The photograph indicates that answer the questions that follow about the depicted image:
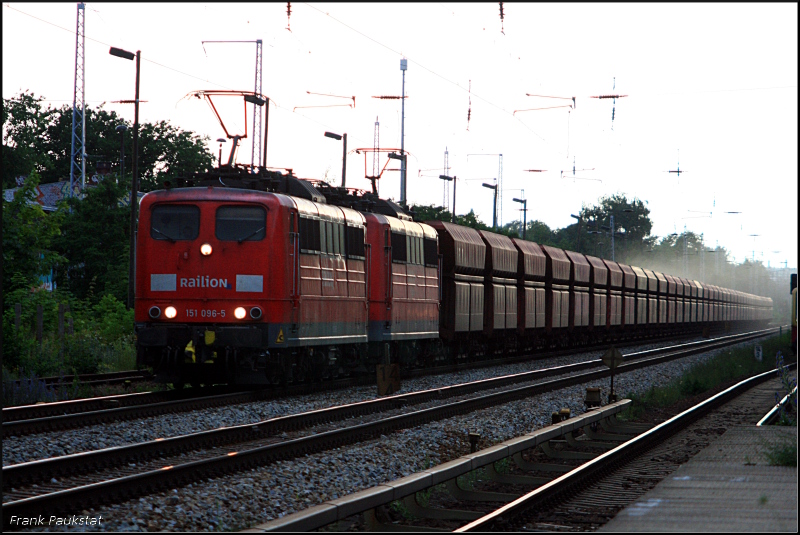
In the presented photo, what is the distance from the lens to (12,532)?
22.5ft

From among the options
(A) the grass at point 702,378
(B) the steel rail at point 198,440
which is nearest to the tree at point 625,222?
(A) the grass at point 702,378

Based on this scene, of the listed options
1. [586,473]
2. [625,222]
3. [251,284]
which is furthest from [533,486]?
[625,222]

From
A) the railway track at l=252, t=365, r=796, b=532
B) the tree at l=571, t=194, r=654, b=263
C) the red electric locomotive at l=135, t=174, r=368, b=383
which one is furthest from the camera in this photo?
the tree at l=571, t=194, r=654, b=263

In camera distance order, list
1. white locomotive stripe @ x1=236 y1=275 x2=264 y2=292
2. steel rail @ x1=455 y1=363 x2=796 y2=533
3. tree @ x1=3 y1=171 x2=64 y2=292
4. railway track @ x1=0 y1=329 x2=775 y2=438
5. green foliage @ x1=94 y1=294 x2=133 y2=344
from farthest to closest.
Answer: green foliage @ x1=94 y1=294 x2=133 y2=344 < tree @ x1=3 y1=171 x2=64 y2=292 < white locomotive stripe @ x1=236 y1=275 x2=264 y2=292 < railway track @ x1=0 y1=329 x2=775 y2=438 < steel rail @ x1=455 y1=363 x2=796 y2=533

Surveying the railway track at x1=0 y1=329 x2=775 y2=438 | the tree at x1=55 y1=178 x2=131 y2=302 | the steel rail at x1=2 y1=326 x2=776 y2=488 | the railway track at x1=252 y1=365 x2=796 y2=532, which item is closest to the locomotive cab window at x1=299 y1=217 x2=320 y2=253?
the railway track at x1=0 y1=329 x2=775 y2=438

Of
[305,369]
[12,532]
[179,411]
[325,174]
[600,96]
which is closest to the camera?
[12,532]

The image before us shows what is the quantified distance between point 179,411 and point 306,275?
3587 mm

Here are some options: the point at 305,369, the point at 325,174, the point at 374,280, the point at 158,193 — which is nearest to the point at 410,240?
the point at 374,280

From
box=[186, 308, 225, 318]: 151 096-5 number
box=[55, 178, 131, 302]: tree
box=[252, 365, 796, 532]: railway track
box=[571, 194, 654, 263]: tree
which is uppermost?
box=[571, 194, 654, 263]: tree

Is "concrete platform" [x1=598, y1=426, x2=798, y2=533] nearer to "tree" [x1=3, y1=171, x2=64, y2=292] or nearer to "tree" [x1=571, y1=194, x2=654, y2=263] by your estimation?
"tree" [x1=3, y1=171, x2=64, y2=292]

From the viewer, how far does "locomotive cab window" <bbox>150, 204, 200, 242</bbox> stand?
51.4 feet

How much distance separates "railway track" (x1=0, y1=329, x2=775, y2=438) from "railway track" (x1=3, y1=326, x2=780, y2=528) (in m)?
1.72

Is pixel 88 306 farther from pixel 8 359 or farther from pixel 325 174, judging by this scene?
pixel 325 174

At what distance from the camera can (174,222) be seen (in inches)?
622
